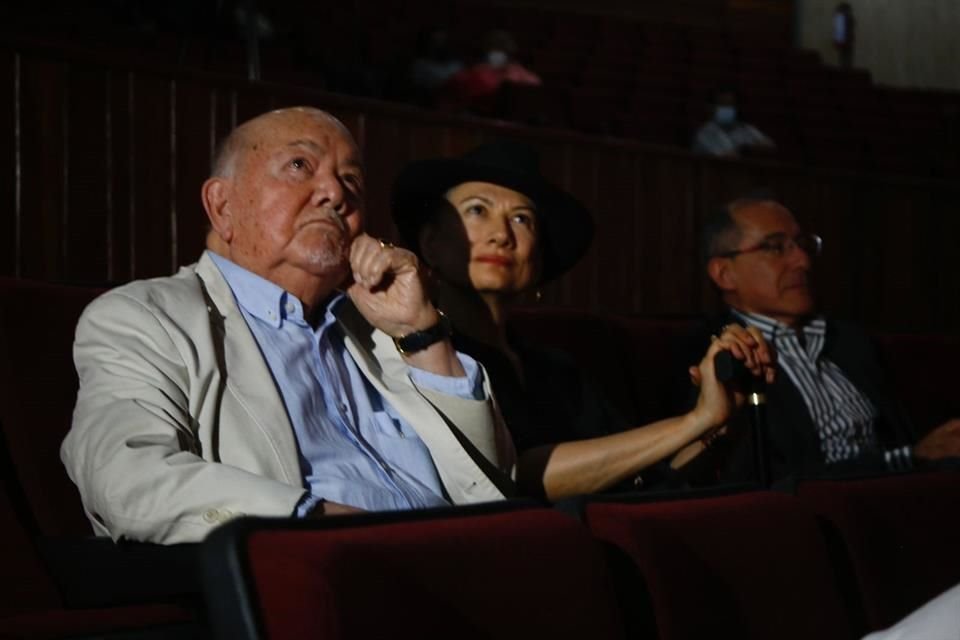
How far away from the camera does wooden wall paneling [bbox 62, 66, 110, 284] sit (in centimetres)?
260

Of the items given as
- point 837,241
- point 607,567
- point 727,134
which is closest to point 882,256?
point 837,241

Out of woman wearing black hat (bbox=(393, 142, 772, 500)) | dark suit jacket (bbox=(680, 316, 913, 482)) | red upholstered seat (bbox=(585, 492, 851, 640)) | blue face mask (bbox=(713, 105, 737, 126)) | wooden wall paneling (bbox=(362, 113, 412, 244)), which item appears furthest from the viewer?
blue face mask (bbox=(713, 105, 737, 126))

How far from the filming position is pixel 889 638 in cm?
79

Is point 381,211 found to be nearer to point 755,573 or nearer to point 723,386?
point 723,386

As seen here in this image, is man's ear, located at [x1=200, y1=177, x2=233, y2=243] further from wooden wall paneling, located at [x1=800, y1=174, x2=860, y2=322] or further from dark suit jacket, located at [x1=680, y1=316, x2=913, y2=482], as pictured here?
wooden wall paneling, located at [x1=800, y1=174, x2=860, y2=322]

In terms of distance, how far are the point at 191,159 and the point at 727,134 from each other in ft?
10.9

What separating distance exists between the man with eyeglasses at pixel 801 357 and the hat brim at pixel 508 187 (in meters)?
0.49

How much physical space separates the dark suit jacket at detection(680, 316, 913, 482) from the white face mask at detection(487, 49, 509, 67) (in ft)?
10.3

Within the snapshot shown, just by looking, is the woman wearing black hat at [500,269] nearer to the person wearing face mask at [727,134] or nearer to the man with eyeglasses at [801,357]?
the man with eyeglasses at [801,357]

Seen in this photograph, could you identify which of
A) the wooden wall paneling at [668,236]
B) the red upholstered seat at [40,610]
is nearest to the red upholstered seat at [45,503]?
Result: the red upholstered seat at [40,610]

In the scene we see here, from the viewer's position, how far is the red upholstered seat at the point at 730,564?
1047 mm

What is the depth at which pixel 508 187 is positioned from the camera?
1938mm

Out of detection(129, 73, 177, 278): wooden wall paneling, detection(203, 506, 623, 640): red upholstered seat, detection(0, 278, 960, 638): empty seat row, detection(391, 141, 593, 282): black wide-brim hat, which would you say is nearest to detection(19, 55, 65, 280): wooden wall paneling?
detection(129, 73, 177, 278): wooden wall paneling

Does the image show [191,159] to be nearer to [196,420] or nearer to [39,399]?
[39,399]
